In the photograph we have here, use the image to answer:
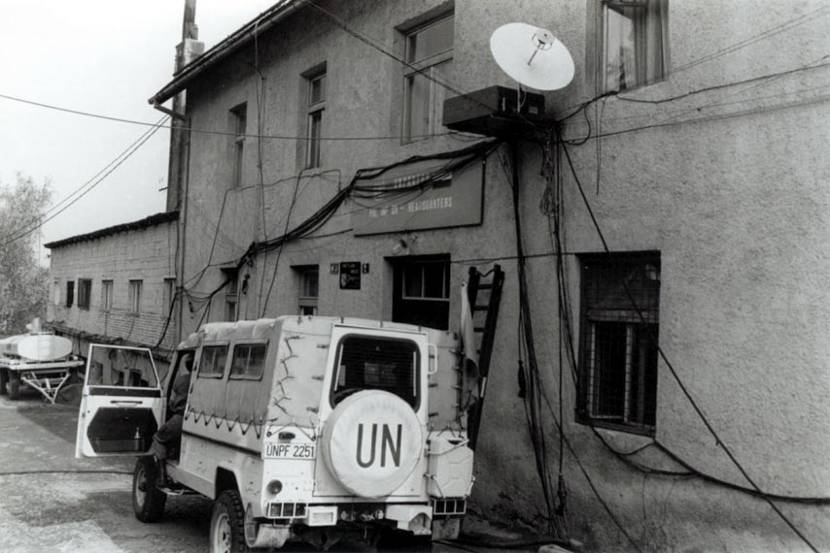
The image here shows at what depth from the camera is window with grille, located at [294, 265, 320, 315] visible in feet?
39.1

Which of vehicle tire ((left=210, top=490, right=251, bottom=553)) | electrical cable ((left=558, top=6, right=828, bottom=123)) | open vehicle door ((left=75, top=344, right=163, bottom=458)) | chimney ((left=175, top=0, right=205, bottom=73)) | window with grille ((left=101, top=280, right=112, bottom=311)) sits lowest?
vehicle tire ((left=210, top=490, right=251, bottom=553))

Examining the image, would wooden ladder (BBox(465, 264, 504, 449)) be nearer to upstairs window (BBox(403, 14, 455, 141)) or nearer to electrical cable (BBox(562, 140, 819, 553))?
electrical cable (BBox(562, 140, 819, 553))

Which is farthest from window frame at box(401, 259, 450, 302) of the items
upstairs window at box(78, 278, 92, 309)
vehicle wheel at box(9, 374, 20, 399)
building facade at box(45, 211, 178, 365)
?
upstairs window at box(78, 278, 92, 309)

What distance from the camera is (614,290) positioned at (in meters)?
7.03

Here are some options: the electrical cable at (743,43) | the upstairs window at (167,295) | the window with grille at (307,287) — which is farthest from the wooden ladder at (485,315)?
the upstairs window at (167,295)

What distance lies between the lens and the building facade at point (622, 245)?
548 centimetres

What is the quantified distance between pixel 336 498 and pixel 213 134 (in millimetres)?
11622

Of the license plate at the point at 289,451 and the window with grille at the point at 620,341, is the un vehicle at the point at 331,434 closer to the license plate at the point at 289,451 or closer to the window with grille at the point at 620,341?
the license plate at the point at 289,451

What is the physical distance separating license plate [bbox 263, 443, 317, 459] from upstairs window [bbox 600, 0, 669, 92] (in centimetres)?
430

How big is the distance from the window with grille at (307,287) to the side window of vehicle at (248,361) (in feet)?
17.5

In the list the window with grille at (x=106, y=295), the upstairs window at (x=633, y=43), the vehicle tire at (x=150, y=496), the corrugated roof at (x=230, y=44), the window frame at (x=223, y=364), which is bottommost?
the vehicle tire at (x=150, y=496)

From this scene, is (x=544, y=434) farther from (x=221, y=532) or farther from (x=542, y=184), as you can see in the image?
(x=221, y=532)

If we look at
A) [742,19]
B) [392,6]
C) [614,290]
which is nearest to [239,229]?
[392,6]

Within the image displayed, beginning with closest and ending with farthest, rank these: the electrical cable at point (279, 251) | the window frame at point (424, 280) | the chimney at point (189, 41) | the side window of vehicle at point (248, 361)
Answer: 1. the side window of vehicle at point (248, 361)
2. the window frame at point (424, 280)
3. the electrical cable at point (279, 251)
4. the chimney at point (189, 41)
